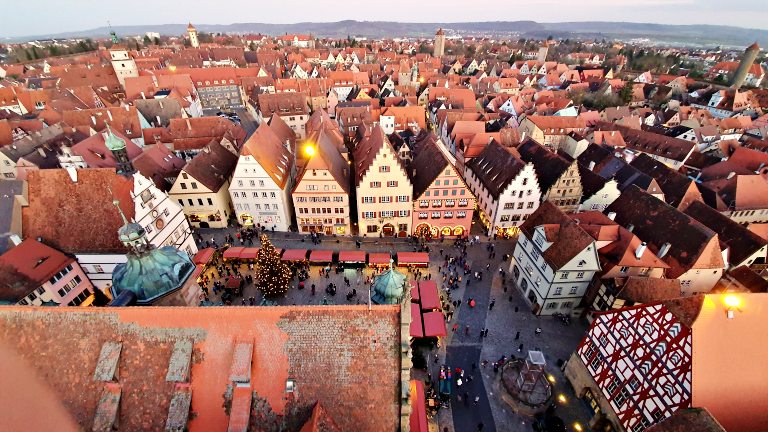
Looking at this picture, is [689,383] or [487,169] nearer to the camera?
[689,383]

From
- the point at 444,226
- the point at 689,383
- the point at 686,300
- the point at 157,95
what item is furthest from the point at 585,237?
the point at 157,95

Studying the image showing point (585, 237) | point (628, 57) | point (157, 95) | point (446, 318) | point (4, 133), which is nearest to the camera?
point (585, 237)

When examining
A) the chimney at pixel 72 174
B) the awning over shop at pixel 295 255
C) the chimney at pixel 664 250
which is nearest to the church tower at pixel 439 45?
the awning over shop at pixel 295 255

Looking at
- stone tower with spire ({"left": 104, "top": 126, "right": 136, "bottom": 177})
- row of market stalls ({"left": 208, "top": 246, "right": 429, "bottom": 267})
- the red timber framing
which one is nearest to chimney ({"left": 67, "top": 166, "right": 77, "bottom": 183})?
stone tower with spire ({"left": 104, "top": 126, "right": 136, "bottom": 177})

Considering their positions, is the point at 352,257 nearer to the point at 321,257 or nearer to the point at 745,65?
the point at 321,257

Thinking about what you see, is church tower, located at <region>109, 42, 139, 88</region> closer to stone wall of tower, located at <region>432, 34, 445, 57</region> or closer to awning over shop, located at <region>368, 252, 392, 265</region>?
awning over shop, located at <region>368, 252, 392, 265</region>

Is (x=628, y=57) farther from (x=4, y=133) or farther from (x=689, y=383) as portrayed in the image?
(x=4, y=133)

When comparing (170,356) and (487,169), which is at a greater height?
(170,356)

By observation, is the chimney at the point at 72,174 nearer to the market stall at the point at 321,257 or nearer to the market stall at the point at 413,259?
the market stall at the point at 321,257
